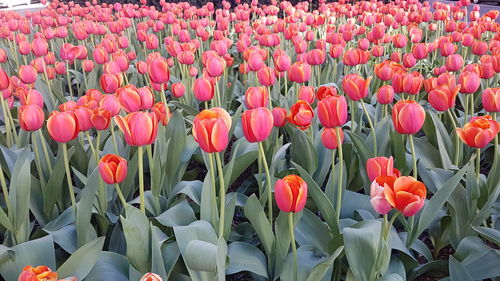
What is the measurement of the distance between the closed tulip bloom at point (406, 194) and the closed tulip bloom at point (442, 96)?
75 centimetres

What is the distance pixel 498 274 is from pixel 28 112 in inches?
59.3

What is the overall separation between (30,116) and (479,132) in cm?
140

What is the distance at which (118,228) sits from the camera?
64.7 inches

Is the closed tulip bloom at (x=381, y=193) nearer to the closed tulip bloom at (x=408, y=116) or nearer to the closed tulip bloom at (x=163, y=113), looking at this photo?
the closed tulip bloom at (x=408, y=116)

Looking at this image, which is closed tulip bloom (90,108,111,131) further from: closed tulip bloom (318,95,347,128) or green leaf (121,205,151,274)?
closed tulip bloom (318,95,347,128)

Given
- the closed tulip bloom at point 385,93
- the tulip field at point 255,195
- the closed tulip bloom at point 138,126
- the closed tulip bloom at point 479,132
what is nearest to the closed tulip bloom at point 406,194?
the tulip field at point 255,195

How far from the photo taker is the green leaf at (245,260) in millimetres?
1446

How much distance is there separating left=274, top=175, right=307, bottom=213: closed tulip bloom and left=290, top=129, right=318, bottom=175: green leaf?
618 millimetres

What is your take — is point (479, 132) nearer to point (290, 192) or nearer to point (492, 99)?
point (492, 99)

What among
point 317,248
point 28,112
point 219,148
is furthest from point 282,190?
point 28,112

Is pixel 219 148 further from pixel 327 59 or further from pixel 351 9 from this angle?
pixel 351 9

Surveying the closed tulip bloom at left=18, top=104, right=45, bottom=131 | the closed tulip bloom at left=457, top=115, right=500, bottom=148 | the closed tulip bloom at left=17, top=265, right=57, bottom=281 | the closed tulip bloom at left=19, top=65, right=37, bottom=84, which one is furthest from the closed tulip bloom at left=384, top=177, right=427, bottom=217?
the closed tulip bloom at left=19, top=65, right=37, bottom=84

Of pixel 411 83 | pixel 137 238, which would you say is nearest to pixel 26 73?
pixel 137 238

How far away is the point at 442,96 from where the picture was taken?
67.7 inches
